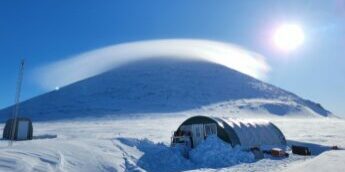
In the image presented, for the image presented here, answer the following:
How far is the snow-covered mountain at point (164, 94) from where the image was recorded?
375 feet

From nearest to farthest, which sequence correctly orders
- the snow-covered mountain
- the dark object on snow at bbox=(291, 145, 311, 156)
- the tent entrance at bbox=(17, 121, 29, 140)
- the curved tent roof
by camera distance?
the dark object on snow at bbox=(291, 145, 311, 156), the curved tent roof, the tent entrance at bbox=(17, 121, 29, 140), the snow-covered mountain

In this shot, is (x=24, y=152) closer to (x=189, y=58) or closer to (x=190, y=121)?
(x=190, y=121)

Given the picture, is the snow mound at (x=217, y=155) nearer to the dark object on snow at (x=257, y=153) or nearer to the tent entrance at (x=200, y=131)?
the dark object on snow at (x=257, y=153)

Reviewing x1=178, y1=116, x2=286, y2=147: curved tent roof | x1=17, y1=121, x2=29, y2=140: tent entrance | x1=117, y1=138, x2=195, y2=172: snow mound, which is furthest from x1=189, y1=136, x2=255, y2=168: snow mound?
x1=17, y1=121, x2=29, y2=140: tent entrance

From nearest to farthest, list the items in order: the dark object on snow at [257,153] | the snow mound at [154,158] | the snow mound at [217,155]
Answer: the snow mound at [154,158] < the snow mound at [217,155] < the dark object on snow at [257,153]

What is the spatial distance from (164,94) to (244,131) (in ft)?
323

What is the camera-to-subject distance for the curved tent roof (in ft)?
94.4

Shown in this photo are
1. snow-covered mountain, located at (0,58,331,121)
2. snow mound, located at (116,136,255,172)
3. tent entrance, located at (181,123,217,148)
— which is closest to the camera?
snow mound, located at (116,136,255,172)

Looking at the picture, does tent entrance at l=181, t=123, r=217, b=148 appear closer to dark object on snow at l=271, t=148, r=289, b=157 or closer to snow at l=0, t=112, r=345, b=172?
snow at l=0, t=112, r=345, b=172

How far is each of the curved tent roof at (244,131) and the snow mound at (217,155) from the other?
286cm

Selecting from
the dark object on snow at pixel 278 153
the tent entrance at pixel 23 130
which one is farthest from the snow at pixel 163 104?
the tent entrance at pixel 23 130

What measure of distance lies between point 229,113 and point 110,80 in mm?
52541

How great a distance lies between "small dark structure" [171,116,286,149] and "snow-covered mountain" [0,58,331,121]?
7388 centimetres

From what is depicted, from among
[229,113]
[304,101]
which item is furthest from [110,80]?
[304,101]
